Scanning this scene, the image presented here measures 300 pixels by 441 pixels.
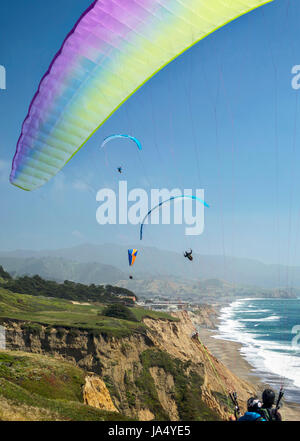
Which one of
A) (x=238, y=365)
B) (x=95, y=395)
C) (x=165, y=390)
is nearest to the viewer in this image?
(x=95, y=395)

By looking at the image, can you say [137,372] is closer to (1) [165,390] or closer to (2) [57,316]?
(1) [165,390]

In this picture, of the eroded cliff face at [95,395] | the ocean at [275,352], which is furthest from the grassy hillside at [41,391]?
the ocean at [275,352]

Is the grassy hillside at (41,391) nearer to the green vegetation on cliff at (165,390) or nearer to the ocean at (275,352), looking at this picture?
the green vegetation on cliff at (165,390)

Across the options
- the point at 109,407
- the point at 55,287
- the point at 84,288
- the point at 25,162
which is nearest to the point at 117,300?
the point at 84,288

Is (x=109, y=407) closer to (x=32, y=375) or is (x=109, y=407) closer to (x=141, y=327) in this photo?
(x=32, y=375)

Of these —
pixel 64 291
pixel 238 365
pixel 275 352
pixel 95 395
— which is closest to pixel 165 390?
pixel 95 395

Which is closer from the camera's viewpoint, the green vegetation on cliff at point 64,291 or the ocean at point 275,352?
the ocean at point 275,352

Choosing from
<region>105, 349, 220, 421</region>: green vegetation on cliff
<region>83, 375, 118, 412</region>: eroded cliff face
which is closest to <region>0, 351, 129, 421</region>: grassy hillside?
<region>83, 375, 118, 412</region>: eroded cliff face
